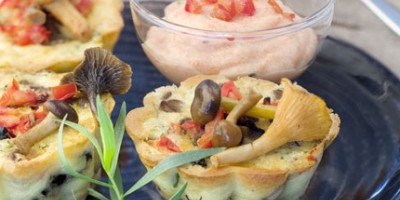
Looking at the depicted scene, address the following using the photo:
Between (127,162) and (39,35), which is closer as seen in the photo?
(127,162)

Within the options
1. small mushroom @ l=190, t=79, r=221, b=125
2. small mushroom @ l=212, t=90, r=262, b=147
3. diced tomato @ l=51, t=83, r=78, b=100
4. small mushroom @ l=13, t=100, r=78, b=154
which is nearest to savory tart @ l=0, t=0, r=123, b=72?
diced tomato @ l=51, t=83, r=78, b=100

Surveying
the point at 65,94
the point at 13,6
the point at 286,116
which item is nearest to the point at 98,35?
the point at 13,6

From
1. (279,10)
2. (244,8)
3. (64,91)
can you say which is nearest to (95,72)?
(64,91)

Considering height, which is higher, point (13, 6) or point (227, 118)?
point (227, 118)

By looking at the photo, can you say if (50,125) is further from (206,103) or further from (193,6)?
(193,6)

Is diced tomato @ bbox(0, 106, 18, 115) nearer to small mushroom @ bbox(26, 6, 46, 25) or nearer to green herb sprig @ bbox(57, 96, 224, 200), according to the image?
green herb sprig @ bbox(57, 96, 224, 200)

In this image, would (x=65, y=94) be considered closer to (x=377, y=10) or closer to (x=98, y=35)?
(x=98, y=35)
